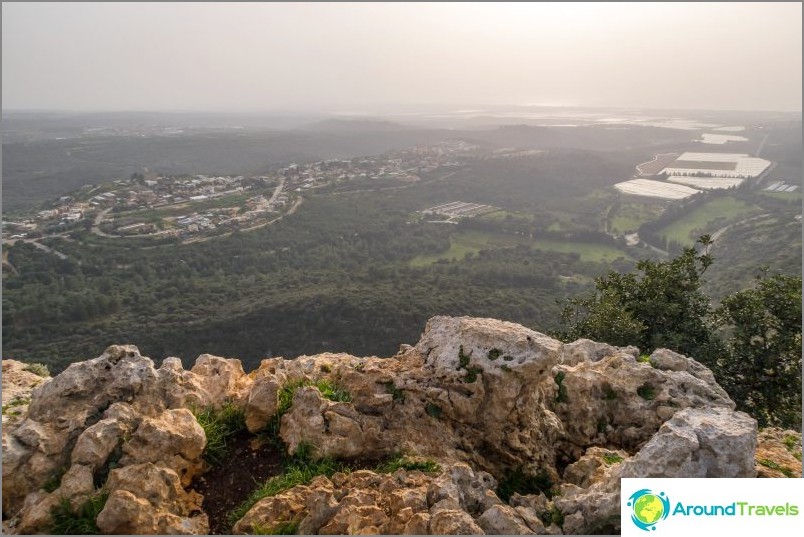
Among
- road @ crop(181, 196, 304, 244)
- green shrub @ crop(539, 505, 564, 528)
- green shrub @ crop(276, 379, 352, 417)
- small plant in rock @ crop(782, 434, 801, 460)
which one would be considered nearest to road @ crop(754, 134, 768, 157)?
road @ crop(181, 196, 304, 244)

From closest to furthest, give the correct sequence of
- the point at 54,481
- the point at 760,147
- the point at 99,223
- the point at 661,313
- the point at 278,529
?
1. the point at 278,529
2. the point at 54,481
3. the point at 661,313
4. the point at 99,223
5. the point at 760,147

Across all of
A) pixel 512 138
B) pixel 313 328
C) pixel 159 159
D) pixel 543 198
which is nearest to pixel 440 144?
pixel 512 138

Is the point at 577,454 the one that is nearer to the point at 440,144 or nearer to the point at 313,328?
the point at 313,328

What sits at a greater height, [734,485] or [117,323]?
[734,485]

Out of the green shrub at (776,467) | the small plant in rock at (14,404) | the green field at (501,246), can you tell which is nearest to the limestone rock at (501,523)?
the green shrub at (776,467)

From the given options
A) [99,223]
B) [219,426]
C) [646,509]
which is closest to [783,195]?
[646,509]

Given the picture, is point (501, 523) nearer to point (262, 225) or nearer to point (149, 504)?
point (149, 504)
